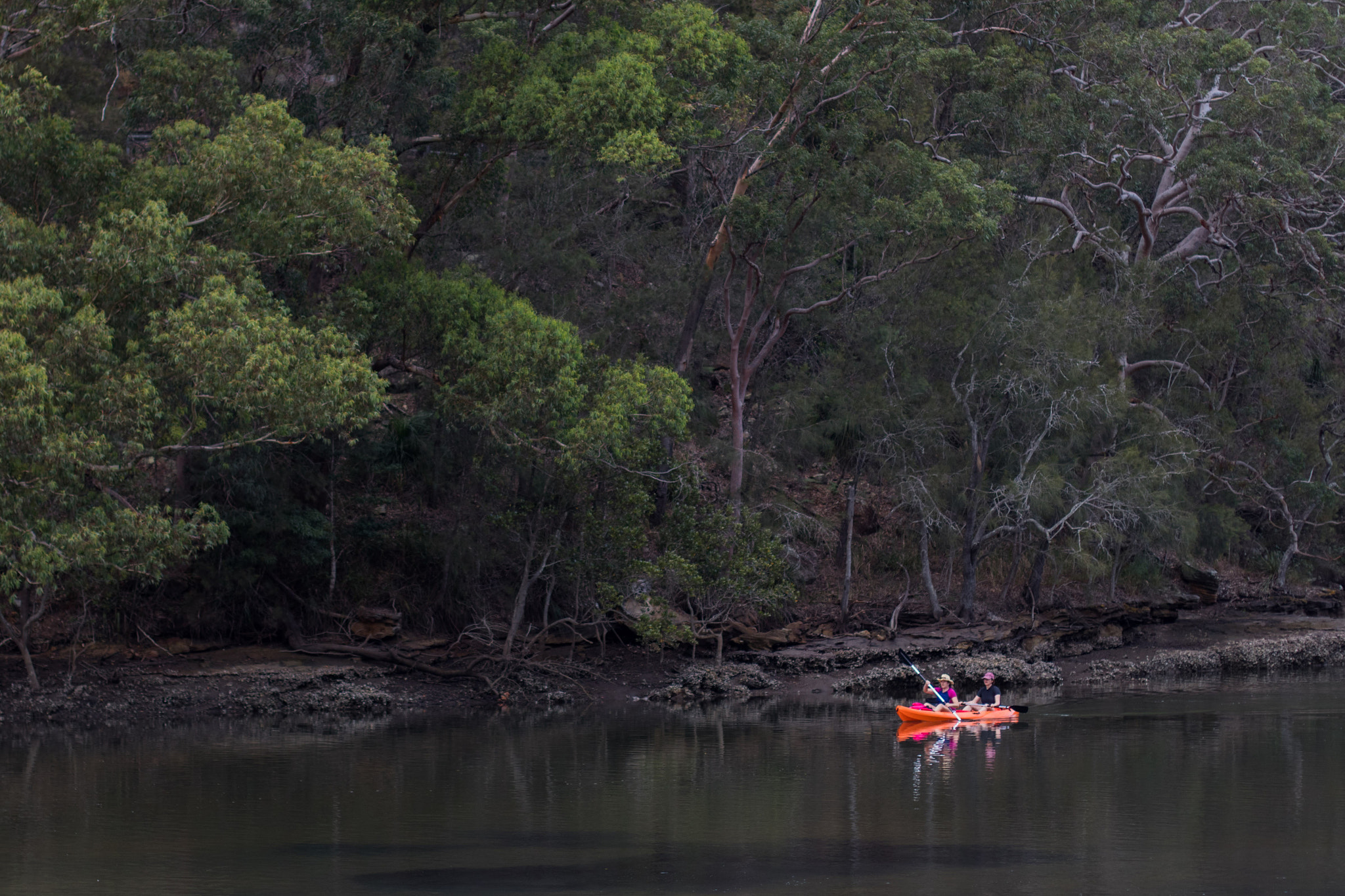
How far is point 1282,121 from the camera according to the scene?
112 feet

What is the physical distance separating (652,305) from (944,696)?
12.8 metres

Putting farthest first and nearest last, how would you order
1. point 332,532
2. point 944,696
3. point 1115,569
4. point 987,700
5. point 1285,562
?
point 1285,562 → point 1115,569 → point 332,532 → point 944,696 → point 987,700

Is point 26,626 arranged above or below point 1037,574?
above

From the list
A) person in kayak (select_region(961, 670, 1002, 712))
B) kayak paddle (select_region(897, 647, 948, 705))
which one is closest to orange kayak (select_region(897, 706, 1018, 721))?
person in kayak (select_region(961, 670, 1002, 712))

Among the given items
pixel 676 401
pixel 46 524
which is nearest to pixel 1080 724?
pixel 676 401

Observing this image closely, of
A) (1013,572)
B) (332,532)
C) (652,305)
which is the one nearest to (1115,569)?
(1013,572)

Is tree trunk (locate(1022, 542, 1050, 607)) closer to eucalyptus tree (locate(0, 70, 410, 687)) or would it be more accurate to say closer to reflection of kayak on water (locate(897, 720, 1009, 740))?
reflection of kayak on water (locate(897, 720, 1009, 740))

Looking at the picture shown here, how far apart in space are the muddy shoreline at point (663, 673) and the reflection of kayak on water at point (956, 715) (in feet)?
15.6

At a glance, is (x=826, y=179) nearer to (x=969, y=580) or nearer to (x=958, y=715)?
(x=969, y=580)

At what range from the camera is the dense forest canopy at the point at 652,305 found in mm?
24250

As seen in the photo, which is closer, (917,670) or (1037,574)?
(917,670)

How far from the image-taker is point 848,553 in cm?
3644

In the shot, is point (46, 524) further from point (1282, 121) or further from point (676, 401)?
point (1282, 121)

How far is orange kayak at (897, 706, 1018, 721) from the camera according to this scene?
2808 cm
